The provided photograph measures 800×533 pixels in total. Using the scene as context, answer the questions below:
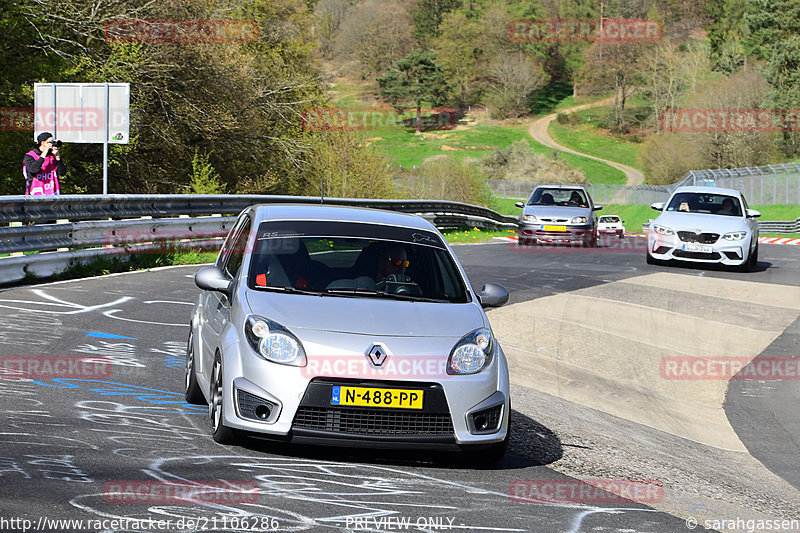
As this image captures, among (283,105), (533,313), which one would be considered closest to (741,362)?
(533,313)

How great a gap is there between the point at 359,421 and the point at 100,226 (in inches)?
472

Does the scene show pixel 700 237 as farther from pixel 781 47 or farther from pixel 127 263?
pixel 781 47

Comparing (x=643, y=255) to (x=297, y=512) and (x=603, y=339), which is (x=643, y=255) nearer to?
(x=603, y=339)

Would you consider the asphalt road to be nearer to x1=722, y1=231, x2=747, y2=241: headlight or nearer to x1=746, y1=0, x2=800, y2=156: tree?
x1=722, y1=231, x2=747, y2=241: headlight

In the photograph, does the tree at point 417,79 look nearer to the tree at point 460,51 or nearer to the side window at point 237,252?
the tree at point 460,51

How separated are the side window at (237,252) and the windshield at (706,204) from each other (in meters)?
16.8

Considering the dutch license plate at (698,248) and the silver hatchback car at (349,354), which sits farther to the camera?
the dutch license plate at (698,248)

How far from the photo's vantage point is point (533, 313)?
15.0 m

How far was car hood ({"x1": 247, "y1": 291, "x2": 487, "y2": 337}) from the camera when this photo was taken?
243 inches

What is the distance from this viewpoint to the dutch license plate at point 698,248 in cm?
2155

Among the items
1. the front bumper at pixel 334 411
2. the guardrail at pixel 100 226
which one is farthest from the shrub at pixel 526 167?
the front bumper at pixel 334 411

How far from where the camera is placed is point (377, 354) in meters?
5.99

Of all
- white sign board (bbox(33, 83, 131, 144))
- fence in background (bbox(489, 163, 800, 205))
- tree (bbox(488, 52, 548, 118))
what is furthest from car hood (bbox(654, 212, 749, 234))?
tree (bbox(488, 52, 548, 118))

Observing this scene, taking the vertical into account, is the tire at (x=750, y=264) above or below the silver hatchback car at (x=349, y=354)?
below
